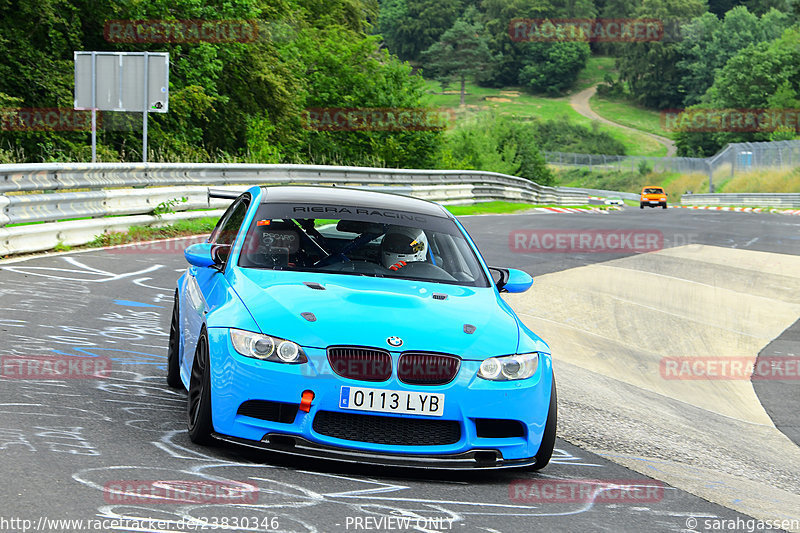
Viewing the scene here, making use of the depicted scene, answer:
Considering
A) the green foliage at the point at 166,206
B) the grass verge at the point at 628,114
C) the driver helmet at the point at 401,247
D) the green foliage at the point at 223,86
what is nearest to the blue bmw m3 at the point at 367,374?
the driver helmet at the point at 401,247

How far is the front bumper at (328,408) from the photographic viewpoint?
16.5 ft

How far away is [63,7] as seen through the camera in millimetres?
27578

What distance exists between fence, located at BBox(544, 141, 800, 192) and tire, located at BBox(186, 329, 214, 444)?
222 feet

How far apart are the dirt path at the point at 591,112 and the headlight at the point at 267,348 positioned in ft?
442

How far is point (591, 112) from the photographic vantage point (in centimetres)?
16862

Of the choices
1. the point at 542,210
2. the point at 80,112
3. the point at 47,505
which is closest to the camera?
the point at 47,505

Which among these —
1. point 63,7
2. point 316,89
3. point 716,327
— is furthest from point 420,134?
point 716,327

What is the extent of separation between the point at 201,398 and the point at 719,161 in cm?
8453

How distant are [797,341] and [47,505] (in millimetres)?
10526

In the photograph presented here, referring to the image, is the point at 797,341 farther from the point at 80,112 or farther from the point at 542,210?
the point at 542,210
